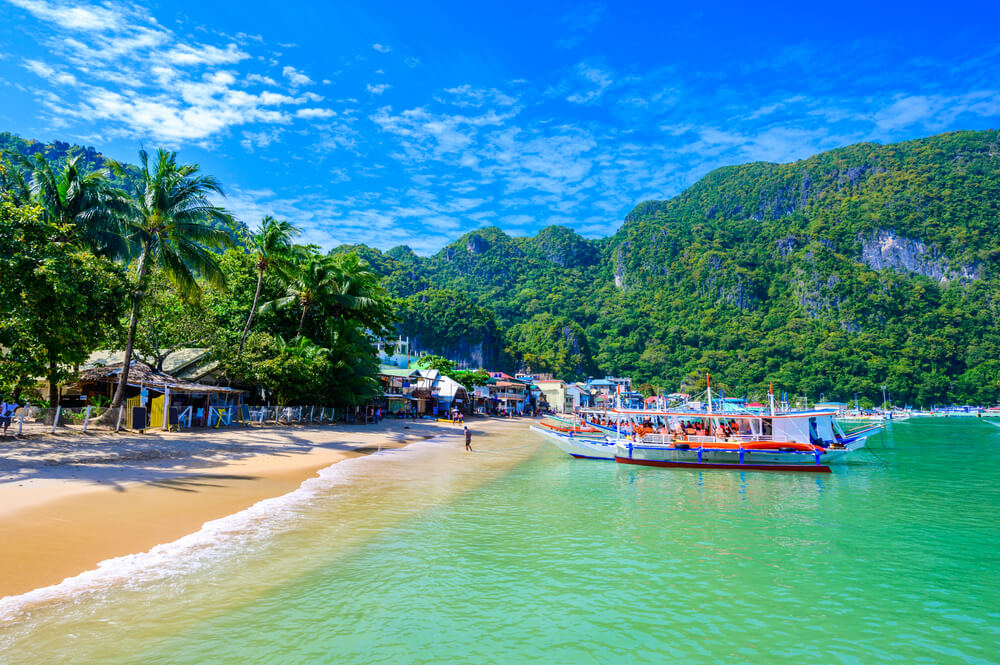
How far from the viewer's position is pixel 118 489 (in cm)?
1155

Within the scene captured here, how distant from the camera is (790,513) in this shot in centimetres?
1462

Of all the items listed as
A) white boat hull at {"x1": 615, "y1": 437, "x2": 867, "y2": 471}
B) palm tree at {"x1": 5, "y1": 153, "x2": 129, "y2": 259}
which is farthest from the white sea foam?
white boat hull at {"x1": 615, "y1": 437, "x2": 867, "y2": 471}

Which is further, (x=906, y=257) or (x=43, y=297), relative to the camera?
(x=906, y=257)

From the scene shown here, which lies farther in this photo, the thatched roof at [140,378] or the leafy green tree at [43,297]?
the thatched roof at [140,378]

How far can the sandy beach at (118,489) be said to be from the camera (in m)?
7.83

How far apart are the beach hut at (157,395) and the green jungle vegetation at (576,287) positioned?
171cm

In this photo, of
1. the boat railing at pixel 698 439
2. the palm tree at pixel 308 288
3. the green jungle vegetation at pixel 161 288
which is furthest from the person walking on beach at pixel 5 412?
the boat railing at pixel 698 439

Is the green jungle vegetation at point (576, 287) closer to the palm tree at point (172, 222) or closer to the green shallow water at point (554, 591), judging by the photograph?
the palm tree at point (172, 222)

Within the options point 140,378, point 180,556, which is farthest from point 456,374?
point 180,556

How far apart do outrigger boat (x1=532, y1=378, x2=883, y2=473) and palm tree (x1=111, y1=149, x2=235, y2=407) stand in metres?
19.4

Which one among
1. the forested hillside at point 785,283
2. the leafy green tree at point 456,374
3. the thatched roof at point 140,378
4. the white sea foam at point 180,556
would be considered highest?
the forested hillside at point 785,283

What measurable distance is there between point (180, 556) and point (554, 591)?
19.4 feet

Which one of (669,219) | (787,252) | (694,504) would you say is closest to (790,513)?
(694,504)

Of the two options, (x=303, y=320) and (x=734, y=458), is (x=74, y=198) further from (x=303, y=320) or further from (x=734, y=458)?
(x=734, y=458)
